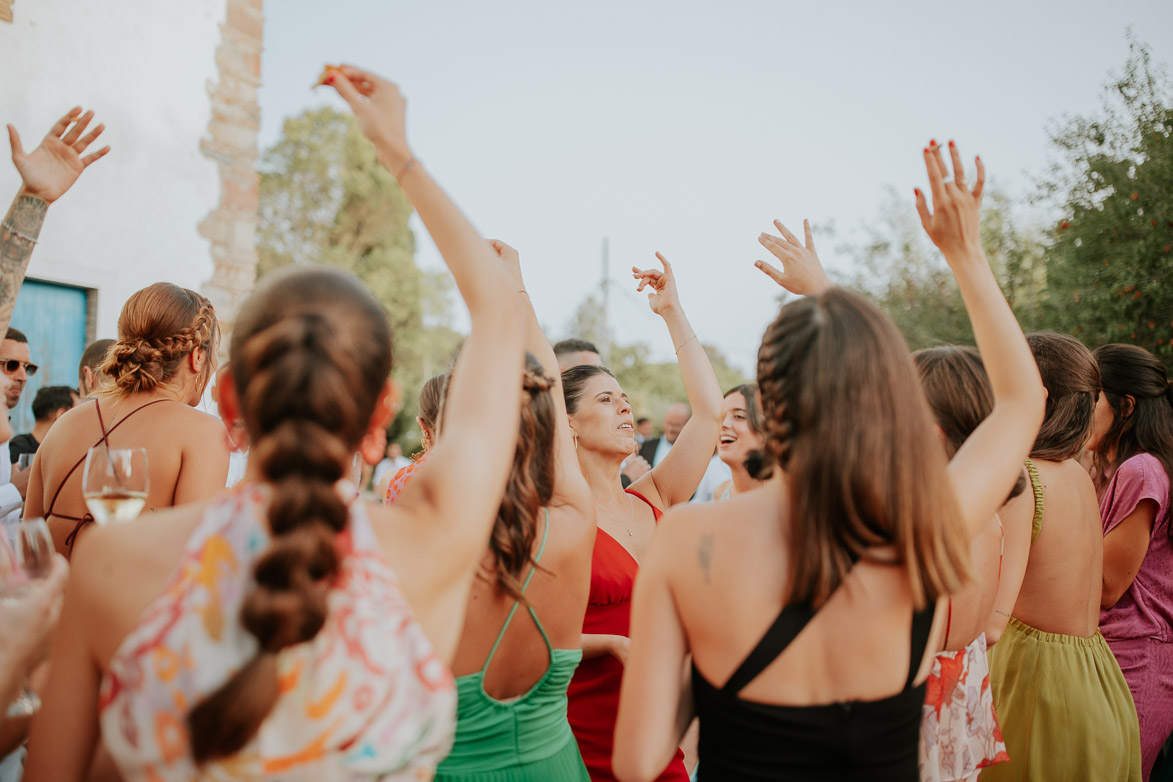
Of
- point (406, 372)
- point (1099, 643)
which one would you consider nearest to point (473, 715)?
point (1099, 643)

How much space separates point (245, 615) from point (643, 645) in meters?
0.80

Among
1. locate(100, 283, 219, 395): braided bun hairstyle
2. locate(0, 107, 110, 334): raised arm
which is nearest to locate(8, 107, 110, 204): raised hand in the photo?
locate(0, 107, 110, 334): raised arm

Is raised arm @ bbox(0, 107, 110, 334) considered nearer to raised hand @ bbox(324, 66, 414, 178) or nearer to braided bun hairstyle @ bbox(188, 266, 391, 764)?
raised hand @ bbox(324, 66, 414, 178)

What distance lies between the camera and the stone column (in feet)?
27.5

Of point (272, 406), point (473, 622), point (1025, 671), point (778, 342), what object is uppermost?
point (778, 342)

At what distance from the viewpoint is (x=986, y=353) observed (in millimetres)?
2053

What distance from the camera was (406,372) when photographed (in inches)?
1115

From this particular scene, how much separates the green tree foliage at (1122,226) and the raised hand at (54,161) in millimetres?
9921

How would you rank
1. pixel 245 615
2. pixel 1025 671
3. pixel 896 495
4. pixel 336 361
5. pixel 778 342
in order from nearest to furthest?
pixel 245 615, pixel 336 361, pixel 896 495, pixel 778 342, pixel 1025 671

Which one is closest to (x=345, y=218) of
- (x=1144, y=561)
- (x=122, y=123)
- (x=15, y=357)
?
(x=122, y=123)

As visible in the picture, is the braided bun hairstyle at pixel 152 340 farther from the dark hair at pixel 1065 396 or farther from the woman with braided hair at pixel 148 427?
the dark hair at pixel 1065 396

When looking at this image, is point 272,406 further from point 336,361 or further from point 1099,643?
point 1099,643

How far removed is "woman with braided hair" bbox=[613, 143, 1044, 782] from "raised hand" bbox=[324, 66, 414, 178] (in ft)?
2.87

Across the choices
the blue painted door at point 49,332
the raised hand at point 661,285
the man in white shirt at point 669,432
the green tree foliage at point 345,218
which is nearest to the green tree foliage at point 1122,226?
the man in white shirt at point 669,432
